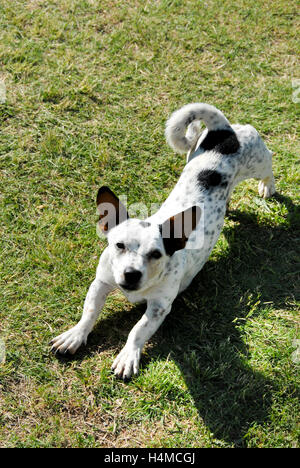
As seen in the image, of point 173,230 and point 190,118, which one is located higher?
point 190,118

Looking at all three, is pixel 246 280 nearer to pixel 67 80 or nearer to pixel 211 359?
pixel 211 359

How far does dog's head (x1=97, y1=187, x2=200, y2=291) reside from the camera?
371cm

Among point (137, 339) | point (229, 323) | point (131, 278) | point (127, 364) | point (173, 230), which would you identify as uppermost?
point (173, 230)

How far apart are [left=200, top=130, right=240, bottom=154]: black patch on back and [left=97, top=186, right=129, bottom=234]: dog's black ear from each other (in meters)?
1.29

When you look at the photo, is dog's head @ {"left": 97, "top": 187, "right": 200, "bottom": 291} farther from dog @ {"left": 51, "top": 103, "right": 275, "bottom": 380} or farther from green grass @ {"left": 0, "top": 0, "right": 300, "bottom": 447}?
green grass @ {"left": 0, "top": 0, "right": 300, "bottom": 447}

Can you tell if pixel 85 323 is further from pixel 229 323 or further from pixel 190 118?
pixel 190 118

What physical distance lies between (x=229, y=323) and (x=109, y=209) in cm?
142

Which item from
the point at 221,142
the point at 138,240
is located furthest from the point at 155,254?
the point at 221,142

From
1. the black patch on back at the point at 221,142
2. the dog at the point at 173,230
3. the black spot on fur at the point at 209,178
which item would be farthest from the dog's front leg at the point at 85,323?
the black patch on back at the point at 221,142

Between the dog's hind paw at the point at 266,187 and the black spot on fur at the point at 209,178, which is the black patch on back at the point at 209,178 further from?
the dog's hind paw at the point at 266,187

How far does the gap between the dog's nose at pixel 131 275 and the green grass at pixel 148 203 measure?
0.79m

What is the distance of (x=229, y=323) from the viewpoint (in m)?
4.48

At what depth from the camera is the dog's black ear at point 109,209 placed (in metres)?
3.90
